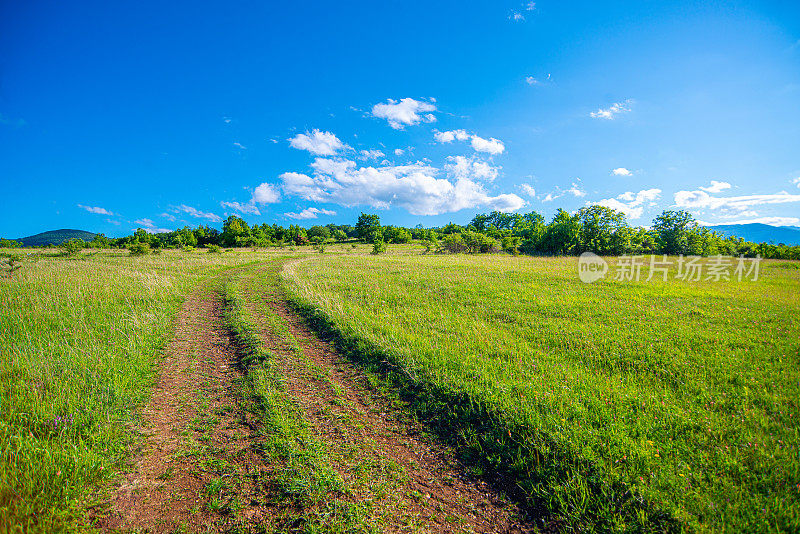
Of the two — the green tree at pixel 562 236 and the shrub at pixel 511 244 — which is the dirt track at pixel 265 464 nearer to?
the green tree at pixel 562 236

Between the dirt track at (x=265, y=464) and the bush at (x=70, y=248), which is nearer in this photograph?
the dirt track at (x=265, y=464)

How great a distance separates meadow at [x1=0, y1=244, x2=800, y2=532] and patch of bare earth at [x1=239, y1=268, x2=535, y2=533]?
0.41m

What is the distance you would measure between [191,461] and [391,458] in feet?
9.92

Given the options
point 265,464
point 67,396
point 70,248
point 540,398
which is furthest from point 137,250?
point 540,398

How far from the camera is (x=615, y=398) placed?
17.5 ft

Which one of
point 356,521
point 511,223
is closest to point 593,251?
point 356,521

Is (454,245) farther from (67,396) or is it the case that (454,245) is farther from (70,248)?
(70,248)

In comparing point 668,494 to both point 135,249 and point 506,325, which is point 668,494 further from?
point 135,249

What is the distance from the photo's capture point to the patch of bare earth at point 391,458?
3395mm

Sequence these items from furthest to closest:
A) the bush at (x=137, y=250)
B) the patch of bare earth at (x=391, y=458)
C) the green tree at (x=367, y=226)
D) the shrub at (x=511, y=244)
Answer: the green tree at (x=367, y=226) → the shrub at (x=511, y=244) → the bush at (x=137, y=250) → the patch of bare earth at (x=391, y=458)

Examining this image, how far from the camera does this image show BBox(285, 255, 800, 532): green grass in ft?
11.2

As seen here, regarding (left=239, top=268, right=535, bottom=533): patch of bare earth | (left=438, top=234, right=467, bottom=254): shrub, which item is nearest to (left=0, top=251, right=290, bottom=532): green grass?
(left=239, top=268, right=535, bottom=533): patch of bare earth

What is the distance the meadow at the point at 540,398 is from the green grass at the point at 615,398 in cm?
3
